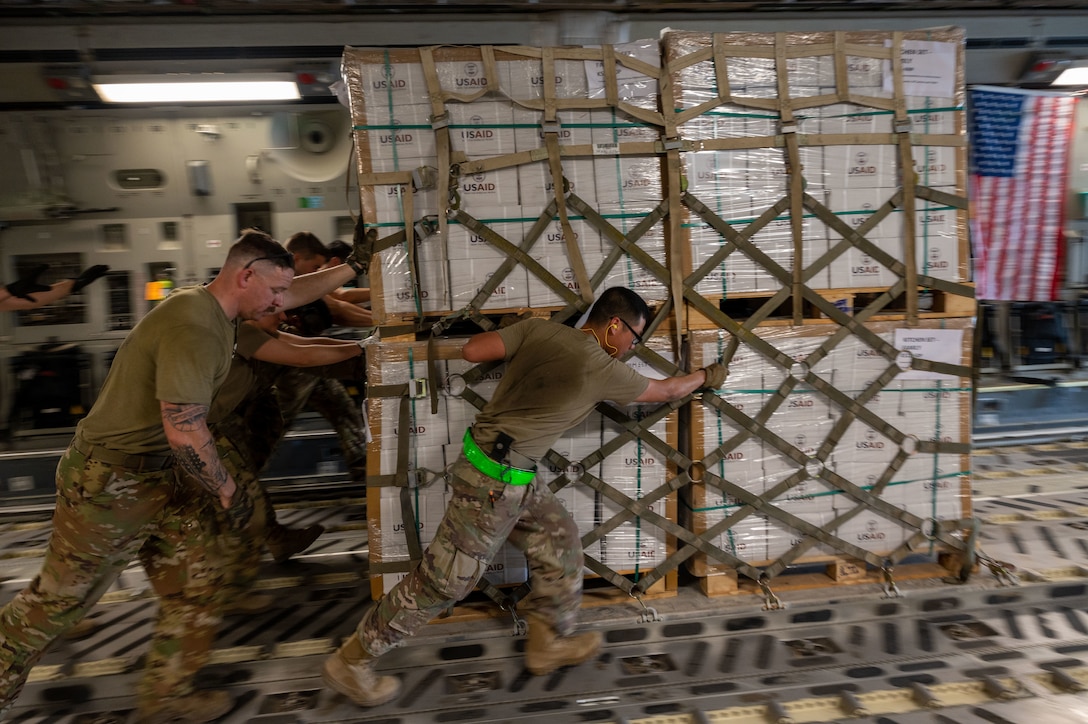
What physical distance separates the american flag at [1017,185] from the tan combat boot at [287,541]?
6458mm

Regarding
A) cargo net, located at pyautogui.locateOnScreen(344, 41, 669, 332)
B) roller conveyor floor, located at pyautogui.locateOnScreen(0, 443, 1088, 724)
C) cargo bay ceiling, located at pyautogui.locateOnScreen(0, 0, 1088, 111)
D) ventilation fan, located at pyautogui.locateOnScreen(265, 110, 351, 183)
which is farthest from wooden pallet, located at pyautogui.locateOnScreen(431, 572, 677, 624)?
ventilation fan, located at pyautogui.locateOnScreen(265, 110, 351, 183)

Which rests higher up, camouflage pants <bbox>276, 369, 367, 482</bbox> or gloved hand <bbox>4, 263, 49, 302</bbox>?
gloved hand <bbox>4, 263, 49, 302</bbox>

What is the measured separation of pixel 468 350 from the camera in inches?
122

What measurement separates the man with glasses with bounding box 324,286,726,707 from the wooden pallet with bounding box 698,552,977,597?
1348 millimetres

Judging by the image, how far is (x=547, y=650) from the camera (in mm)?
3332

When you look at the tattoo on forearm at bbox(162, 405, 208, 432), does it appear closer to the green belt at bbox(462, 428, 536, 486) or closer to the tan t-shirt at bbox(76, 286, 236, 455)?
the tan t-shirt at bbox(76, 286, 236, 455)

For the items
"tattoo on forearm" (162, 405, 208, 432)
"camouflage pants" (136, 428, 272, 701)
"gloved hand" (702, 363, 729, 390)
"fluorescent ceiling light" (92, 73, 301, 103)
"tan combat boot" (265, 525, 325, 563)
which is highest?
"fluorescent ceiling light" (92, 73, 301, 103)

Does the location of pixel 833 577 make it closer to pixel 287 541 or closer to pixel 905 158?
pixel 905 158

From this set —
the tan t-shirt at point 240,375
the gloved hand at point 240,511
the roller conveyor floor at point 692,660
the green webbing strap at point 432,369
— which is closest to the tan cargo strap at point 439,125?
the green webbing strap at point 432,369

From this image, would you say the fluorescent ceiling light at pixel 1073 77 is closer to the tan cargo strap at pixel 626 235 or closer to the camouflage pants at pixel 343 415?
the tan cargo strap at pixel 626 235

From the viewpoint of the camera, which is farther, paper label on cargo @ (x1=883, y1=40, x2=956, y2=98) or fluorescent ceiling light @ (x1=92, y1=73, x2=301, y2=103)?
fluorescent ceiling light @ (x1=92, y1=73, x2=301, y2=103)

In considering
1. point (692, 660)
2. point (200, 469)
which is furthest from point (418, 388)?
point (692, 660)

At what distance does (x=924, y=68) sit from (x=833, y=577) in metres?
2.98

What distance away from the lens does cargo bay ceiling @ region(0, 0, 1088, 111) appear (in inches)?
187
